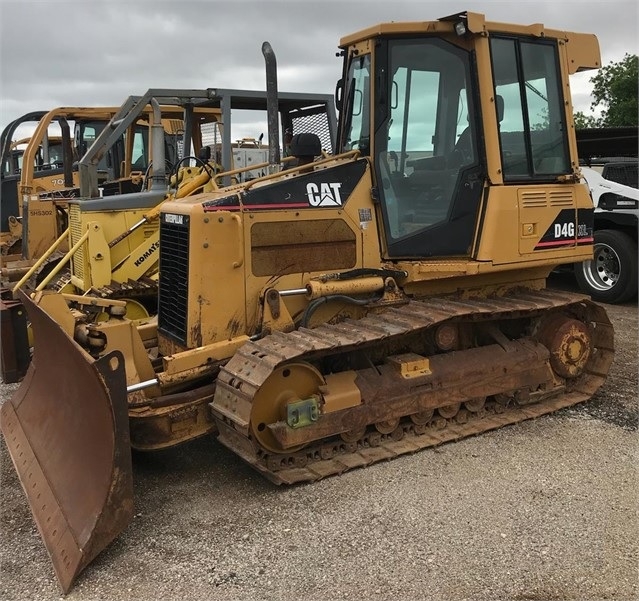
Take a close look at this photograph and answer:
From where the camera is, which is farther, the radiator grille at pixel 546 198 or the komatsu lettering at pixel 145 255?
the komatsu lettering at pixel 145 255

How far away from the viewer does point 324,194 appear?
15.1ft

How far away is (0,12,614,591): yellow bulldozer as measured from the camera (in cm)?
401

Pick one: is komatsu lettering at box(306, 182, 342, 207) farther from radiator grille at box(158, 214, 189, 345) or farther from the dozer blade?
the dozer blade

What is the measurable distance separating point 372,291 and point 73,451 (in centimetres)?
225

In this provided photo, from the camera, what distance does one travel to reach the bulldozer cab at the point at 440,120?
463cm

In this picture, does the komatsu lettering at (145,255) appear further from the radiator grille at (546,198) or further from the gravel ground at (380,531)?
the radiator grille at (546,198)

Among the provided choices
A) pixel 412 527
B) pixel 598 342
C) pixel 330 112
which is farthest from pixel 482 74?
pixel 330 112

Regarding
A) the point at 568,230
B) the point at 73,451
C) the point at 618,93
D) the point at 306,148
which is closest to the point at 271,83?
the point at 306,148

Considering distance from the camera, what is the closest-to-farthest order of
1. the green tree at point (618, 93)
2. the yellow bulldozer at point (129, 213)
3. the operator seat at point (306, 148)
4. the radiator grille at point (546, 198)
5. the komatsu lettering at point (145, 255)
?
the radiator grille at point (546, 198) → the operator seat at point (306, 148) → the yellow bulldozer at point (129, 213) → the komatsu lettering at point (145, 255) → the green tree at point (618, 93)

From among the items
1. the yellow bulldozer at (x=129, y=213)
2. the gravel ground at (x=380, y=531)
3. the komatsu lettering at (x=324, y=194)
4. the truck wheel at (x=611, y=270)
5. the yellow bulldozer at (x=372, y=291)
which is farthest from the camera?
the truck wheel at (x=611, y=270)

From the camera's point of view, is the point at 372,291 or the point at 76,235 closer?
the point at 372,291

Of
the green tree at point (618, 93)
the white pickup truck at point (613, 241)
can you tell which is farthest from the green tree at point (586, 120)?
the white pickup truck at point (613, 241)

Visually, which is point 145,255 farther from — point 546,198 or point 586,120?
point 586,120

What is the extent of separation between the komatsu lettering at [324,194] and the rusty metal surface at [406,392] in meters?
0.85
